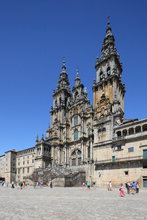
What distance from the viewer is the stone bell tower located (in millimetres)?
46938

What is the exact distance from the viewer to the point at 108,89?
52.6 metres

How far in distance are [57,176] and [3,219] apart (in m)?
34.3

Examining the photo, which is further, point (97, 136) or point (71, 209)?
point (97, 136)

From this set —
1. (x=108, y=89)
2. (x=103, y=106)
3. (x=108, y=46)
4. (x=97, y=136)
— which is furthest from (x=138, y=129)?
(x=108, y=46)

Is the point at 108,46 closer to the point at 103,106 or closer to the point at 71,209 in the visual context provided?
the point at 103,106

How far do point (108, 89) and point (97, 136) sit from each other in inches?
517

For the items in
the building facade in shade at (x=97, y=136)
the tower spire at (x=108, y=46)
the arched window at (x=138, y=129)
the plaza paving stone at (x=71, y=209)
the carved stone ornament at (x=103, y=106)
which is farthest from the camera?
the tower spire at (x=108, y=46)

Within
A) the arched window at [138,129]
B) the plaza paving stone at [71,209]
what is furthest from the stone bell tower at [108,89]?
the plaza paving stone at [71,209]

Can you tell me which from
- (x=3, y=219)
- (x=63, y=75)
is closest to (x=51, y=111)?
(x=63, y=75)

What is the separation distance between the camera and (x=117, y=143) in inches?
1644

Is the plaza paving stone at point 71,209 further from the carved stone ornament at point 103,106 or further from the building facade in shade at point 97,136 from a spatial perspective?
the carved stone ornament at point 103,106

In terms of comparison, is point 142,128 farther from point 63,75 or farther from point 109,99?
point 63,75

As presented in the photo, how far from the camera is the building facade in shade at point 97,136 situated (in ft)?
128

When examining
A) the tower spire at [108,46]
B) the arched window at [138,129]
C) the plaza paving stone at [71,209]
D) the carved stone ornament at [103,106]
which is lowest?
the plaza paving stone at [71,209]
